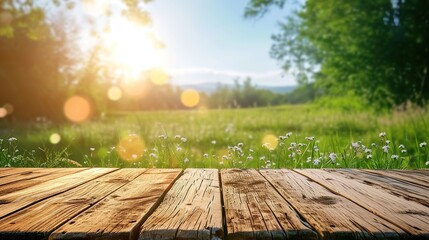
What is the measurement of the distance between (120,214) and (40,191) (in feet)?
2.62

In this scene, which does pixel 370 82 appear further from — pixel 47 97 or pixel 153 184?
pixel 47 97

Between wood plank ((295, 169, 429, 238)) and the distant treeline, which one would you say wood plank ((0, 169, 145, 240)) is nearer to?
wood plank ((295, 169, 429, 238))

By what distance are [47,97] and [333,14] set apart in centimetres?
1634

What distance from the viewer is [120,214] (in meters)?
1.56

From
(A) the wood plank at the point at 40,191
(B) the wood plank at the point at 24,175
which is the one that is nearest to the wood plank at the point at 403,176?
(A) the wood plank at the point at 40,191

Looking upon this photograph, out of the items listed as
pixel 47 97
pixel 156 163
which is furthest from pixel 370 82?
pixel 47 97

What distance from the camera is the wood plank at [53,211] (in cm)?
133

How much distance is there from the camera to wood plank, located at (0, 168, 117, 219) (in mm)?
1763

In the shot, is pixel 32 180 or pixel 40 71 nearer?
pixel 32 180

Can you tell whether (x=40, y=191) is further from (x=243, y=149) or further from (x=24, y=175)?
(x=243, y=149)

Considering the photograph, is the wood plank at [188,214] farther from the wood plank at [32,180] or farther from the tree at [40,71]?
the tree at [40,71]

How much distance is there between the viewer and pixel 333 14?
48.0ft

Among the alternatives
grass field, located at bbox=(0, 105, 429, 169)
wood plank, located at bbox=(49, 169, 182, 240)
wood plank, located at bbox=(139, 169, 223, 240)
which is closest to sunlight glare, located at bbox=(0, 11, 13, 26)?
grass field, located at bbox=(0, 105, 429, 169)

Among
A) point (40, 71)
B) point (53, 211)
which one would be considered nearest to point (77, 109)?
point (40, 71)
